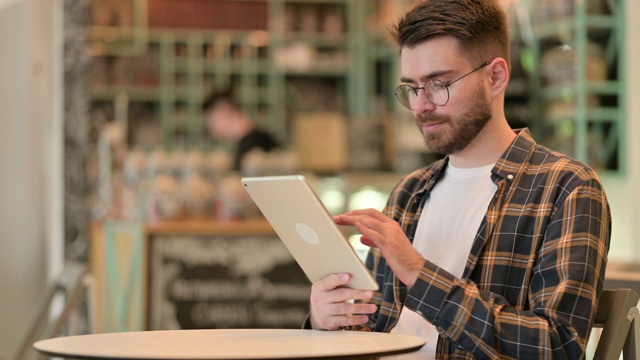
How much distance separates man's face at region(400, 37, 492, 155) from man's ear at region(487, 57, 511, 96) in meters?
0.04

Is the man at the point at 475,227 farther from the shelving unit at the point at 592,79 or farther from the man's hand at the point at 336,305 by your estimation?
the shelving unit at the point at 592,79

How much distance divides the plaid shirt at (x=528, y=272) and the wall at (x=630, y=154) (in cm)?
351

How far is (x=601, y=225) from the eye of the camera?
1998 mm

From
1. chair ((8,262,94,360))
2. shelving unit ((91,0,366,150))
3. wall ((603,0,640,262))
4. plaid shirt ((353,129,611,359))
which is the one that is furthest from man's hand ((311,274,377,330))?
shelving unit ((91,0,366,150))

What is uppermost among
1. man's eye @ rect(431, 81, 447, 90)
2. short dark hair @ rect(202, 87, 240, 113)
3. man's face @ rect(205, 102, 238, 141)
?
man's eye @ rect(431, 81, 447, 90)

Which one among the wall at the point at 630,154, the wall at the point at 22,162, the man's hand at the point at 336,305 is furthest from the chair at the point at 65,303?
the wall at the point at 630,154

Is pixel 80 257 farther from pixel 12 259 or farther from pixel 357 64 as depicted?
pixel 357 64

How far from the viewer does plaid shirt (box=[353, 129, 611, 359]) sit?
1919 mm

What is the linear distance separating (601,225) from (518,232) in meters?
0.16

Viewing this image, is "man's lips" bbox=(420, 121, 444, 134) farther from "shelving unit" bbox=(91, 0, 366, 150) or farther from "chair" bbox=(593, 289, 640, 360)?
"shelving unit" bbox=(91, 0, 366, 150)

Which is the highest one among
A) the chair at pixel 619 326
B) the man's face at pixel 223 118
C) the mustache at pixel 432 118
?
the mustache at pixel 432 118

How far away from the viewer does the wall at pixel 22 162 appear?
5254 mm

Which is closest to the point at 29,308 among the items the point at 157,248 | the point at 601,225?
the point at 157,248

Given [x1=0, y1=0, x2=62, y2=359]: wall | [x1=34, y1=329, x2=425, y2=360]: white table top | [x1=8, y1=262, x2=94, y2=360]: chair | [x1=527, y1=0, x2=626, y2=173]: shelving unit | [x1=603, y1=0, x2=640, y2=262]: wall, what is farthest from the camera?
[x1=527, y1=0, x2=626, y2=173]: shelving unit
